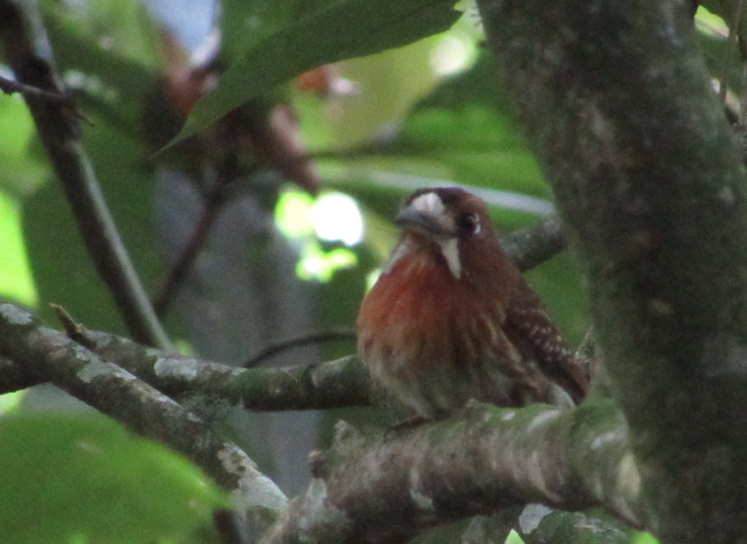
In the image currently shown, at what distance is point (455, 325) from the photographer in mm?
2484

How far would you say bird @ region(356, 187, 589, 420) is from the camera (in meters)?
2.45

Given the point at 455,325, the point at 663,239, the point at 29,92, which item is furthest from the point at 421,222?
the point at 663,239

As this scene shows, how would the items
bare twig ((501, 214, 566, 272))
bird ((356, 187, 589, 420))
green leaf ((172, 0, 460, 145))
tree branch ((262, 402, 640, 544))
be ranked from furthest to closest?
bare twig ((501, 214, 566, 272)) → bird ((356, 187, 589, 420)) → green leaf ((172, 0, 460, 145)) → tree branch ((262, 402, 640, 544))

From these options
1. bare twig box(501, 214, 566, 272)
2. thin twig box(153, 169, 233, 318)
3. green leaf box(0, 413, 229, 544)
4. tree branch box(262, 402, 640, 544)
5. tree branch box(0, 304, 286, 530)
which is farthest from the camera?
thin twig box(153, 169, 233, 318)

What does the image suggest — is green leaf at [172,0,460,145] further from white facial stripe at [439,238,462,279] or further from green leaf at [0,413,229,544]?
green leaf at [0,413,229,544]

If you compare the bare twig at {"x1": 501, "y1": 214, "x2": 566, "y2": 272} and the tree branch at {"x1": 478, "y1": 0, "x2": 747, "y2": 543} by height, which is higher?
the tree branch at {"x1": 478, "y1": 0, "x2": 747, "y2": 543}

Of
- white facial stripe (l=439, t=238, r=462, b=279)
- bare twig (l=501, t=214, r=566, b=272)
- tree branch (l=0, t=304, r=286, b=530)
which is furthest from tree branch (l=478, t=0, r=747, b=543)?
bare twig (l=501, t=214, r=566, b=272)

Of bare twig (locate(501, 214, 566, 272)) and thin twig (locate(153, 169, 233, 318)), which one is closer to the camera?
bare twig (locate(501, 214, 566, 272))

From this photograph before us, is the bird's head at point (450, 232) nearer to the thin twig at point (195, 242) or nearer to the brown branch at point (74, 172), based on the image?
the brown branch at point (74, 172)

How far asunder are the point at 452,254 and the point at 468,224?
5.2 inches

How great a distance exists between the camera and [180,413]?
2361 mm

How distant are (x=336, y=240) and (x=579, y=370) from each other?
1.33 metres

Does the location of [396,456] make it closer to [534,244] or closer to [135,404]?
[135,404]

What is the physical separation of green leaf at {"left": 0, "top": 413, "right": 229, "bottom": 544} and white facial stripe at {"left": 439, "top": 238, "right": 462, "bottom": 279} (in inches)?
71.4
